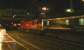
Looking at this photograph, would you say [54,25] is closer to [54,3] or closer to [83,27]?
[83,27]

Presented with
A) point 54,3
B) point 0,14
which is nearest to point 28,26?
point 54,3

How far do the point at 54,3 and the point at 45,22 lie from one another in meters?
56.1

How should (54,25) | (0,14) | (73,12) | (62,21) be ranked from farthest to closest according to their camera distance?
(0,14)
(73,12)
(54,25)
(62,21)

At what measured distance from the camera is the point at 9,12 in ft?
485

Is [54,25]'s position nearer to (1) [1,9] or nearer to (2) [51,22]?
(2) [51,22]

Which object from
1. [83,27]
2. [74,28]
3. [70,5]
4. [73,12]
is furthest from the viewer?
[70,5]

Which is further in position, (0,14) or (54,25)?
(0,14)

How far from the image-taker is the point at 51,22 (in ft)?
186

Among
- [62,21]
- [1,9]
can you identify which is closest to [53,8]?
[62,21]

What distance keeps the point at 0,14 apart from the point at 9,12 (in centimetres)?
1207

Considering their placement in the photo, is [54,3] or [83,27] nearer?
[83,27]

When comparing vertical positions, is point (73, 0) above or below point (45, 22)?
above

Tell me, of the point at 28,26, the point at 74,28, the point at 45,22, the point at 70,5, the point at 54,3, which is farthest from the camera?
the point at 54,3

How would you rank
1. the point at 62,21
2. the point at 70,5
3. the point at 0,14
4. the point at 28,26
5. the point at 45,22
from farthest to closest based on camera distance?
the point at 0,14 → the point at 70,5 → the point at 28,26 → the point at 62,21 → the point at 45,22
